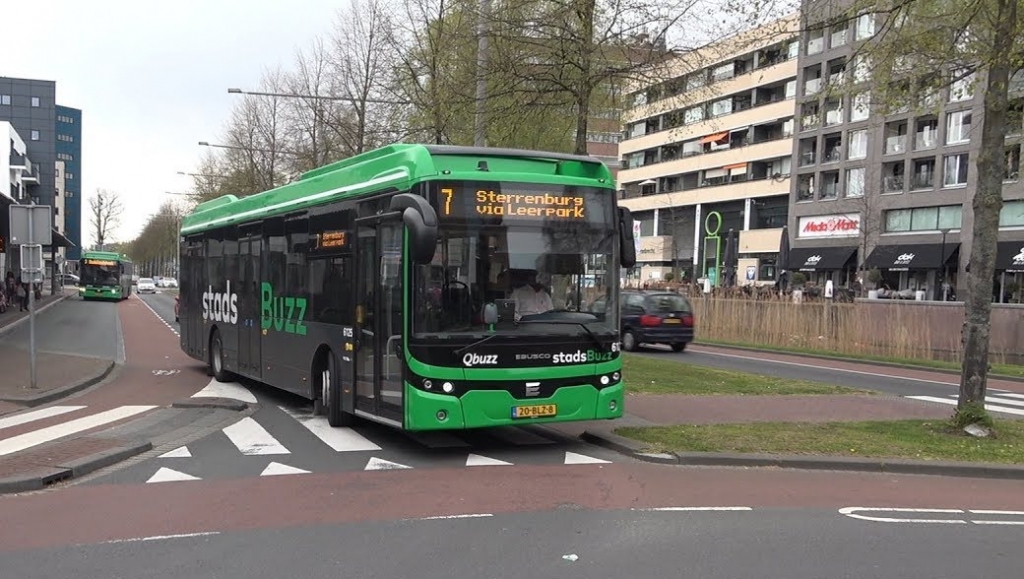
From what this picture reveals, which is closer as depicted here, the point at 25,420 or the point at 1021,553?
the point at 1021,553

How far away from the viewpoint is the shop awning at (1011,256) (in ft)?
144

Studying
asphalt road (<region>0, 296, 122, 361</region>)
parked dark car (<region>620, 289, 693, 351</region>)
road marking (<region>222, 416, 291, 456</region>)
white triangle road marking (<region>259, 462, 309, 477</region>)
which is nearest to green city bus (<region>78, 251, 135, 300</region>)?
asphalt road (<region>0, 296, 122, 361</region>)

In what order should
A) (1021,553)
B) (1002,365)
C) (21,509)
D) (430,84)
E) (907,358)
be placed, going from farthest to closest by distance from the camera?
(907,358) → (1002,365) → (430,84) → (21,509) → (1021,553)

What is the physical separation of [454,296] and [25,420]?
21.2ft

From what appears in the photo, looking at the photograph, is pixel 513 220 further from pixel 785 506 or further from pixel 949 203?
pixel 949 203

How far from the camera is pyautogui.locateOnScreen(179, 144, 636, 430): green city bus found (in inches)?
320

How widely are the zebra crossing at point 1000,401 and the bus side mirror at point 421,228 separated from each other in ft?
34.3

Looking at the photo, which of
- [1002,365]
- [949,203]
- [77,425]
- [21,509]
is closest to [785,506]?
[21,509]

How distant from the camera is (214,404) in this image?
1187 cm

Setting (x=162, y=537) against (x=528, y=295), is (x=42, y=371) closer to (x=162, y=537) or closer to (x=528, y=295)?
(x=528, y=295)

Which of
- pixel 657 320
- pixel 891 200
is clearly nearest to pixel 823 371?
pixel 657 320

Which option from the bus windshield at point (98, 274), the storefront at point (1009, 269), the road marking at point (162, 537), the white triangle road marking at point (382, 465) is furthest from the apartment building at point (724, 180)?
the road marking at point (162, 537)

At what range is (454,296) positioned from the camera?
818 centimetres

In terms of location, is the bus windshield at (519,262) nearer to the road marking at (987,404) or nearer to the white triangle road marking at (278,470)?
the white triangle road marking at (278,470)
